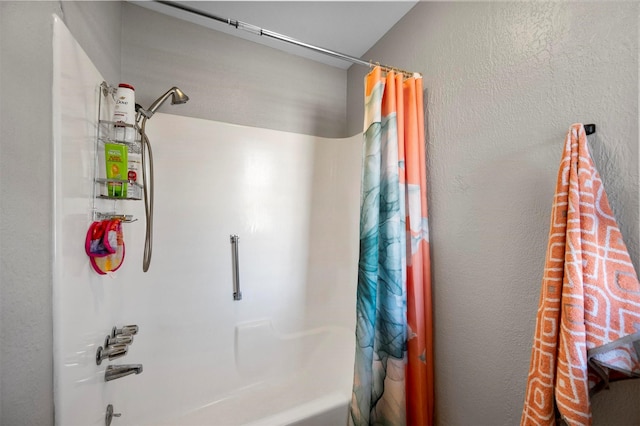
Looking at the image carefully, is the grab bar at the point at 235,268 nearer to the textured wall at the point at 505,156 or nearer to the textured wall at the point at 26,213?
the textured wall at the point at 26,213

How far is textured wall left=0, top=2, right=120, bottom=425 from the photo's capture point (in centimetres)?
62

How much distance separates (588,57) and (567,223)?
0.51 m

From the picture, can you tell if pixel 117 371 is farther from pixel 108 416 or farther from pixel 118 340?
pixel 108 416

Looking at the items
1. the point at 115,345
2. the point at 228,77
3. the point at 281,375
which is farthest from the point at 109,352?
the point at 228,77

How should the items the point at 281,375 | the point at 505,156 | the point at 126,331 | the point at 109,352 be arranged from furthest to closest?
1. the point at 281,375
2. the point at 126,331
3. the point at 109,352
4. the point at 505,156

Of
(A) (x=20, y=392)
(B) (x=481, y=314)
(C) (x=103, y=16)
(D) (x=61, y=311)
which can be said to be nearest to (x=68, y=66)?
(C) (x=103, y=16)

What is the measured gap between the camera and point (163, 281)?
5.11 ft

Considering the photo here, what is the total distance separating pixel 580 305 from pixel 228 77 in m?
2.01

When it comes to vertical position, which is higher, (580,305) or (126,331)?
(580,305)

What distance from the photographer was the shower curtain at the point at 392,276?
113cm

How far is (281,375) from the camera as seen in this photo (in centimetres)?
185

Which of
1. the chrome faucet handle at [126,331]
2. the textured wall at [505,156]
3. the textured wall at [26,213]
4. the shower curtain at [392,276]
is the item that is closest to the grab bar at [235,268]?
the chrome faucet handle at [126,331]

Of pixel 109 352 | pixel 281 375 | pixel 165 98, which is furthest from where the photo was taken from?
pixel 281 375

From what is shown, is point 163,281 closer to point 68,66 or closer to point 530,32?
point 68,66
